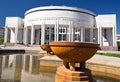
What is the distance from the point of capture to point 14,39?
226 ft

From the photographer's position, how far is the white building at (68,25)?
178 feet

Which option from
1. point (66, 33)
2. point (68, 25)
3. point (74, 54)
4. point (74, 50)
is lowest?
point (74, 54)

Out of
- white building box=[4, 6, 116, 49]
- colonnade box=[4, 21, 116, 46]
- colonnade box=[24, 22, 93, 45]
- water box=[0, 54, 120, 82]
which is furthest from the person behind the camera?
white building box=[4, 6, 116, 49]

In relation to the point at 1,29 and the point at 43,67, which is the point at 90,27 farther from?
the point at 1,29

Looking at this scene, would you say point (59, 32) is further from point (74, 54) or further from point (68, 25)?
point (74, 54)

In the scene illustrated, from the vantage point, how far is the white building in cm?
5431

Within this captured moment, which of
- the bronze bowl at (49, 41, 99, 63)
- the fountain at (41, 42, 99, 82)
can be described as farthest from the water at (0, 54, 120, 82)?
the bronze bowl at (49, 41, 99, 63)

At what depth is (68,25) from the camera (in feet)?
178

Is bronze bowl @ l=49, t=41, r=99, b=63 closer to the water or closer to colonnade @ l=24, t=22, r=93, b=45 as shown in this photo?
the water

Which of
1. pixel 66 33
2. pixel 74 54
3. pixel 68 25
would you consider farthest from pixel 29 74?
pixel 66 33

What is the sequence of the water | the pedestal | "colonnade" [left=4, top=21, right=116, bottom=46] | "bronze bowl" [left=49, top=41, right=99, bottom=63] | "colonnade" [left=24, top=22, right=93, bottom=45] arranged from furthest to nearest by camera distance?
"colonnade" [left=4, top=21, right=116, bottom=46]
"colonnade" [left=24, top=22, right=93, bottom=45]
the water
the pedestal
"bronze bowl" [left=49, top=41, right=99, bottom=63]

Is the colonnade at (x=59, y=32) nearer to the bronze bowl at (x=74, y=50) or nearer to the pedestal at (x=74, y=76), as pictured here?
the pedestal at (x=74, y=76)

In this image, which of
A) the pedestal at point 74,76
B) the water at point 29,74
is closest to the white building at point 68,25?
the water at point 29,74

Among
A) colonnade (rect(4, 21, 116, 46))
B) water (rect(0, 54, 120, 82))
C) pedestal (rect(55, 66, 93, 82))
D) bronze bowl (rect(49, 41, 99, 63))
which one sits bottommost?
water (rect(0, 54, 120, 82))
